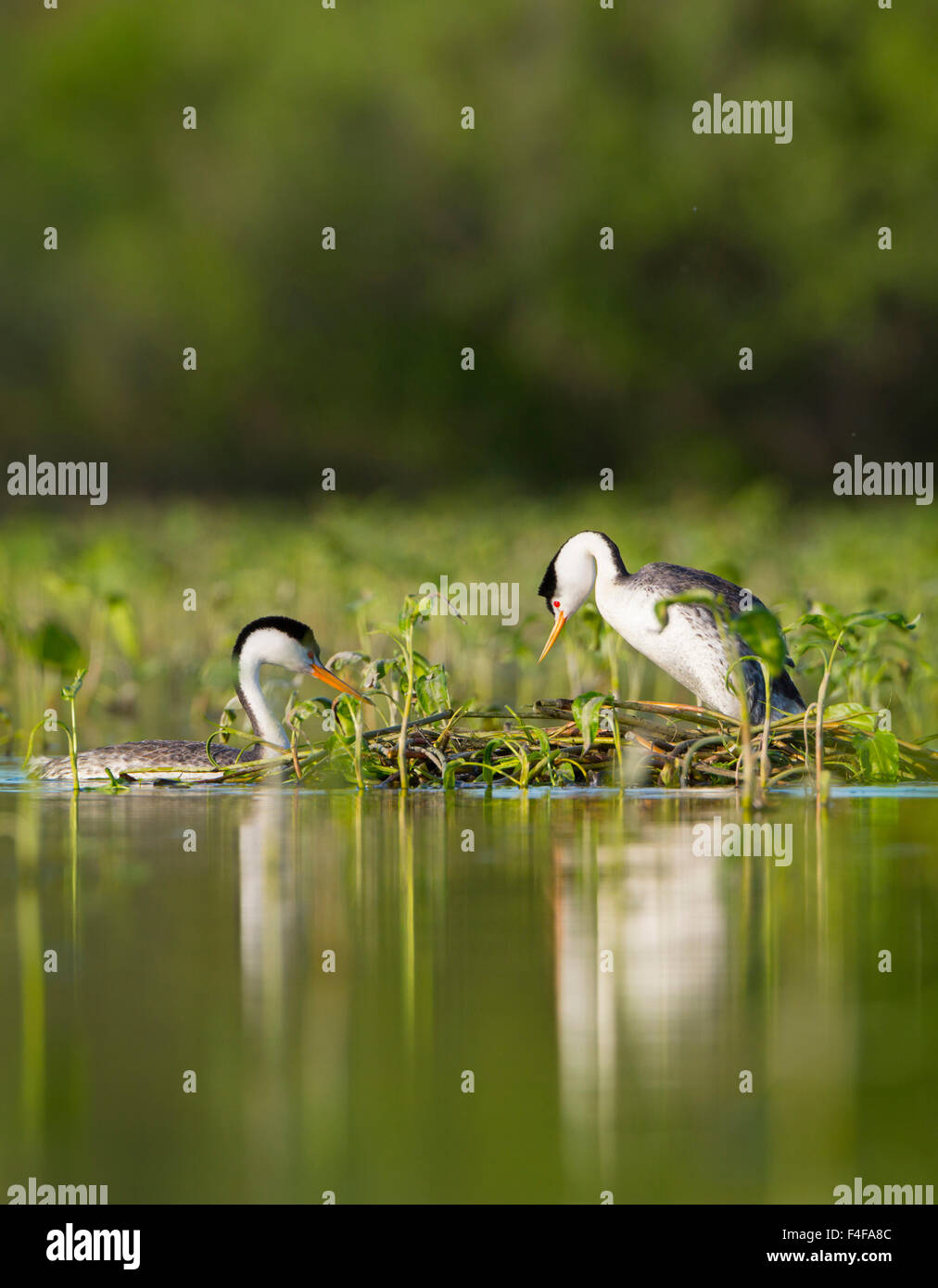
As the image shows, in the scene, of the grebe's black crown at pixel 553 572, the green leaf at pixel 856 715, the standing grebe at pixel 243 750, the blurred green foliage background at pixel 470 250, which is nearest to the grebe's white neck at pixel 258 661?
the standing grebe at pixel 243 750

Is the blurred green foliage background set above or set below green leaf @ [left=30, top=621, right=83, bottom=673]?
above

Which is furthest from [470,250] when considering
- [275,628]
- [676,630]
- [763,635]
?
[763,635]

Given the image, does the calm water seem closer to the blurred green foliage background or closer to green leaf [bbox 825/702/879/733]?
green leaf [bbox 825/702/879/733]

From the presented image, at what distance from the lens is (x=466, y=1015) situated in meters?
4.92

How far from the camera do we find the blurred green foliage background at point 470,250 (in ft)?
124

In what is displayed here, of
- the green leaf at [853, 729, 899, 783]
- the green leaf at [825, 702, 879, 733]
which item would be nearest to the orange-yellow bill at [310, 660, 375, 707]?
the green leaf at [825, 702, 879, 733]

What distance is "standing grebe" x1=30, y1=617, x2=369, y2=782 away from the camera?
896 cm

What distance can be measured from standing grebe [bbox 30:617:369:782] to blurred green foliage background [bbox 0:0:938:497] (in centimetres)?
2915

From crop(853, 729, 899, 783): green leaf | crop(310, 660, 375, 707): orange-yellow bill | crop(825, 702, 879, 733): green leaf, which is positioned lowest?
crop(853, 729, 899, 783): green leaf

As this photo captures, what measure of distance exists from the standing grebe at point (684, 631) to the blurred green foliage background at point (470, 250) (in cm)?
2866

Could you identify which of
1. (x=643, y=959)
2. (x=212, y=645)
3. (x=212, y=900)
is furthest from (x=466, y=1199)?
(x=212, y=645)

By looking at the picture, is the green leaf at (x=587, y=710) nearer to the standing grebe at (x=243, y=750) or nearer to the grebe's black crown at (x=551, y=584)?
the standing grebe at (x=243, y=750)

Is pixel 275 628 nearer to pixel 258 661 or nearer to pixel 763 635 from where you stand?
pixel 258 661

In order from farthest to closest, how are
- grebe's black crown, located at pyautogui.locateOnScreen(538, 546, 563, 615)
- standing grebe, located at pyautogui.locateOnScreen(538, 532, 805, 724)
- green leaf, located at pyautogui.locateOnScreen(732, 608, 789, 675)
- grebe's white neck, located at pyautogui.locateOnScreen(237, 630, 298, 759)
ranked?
grebe's black crown, located at pyautogui.locateOnScreen(538, 546, 563, 615) < grebe's white neck, located at pyautogui.locateOnScreen(237, 630, 298, 759) < standing grebe, located at pyautogui.locateOnScreen(538, 532, 805, 724) < green leaf, located at pyautogui.locateOnScreen(732, 608, 789, 675)
